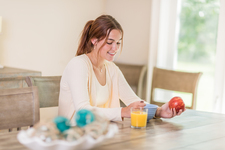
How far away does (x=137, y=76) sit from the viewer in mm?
3600

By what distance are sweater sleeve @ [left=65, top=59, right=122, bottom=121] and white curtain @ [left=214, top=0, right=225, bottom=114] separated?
157 centimetres

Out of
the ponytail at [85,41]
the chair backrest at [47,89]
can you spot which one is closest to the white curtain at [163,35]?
the ponytail at [85,41]

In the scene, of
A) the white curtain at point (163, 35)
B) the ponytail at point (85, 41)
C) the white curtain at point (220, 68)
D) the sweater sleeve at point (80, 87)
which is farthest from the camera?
the white curtain at point (163, 35)

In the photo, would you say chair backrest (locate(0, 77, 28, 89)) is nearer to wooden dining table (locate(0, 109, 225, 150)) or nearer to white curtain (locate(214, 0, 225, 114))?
wooden dining table (locate(0, 109, 225, 150))

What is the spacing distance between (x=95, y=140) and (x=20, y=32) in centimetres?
261

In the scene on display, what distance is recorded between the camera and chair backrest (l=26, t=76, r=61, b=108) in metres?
1.85

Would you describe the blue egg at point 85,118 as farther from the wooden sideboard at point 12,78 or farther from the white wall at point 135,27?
the white wall at point 135,27

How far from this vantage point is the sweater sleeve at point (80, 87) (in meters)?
1.62

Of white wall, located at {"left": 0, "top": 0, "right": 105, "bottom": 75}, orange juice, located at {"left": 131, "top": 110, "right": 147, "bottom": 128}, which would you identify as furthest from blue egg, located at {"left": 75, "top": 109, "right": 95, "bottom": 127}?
white wall, located at {"left": 0, "top": 0, "right": 105, "bottom": 75}

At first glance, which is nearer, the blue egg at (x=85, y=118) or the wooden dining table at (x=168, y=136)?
the blue egg at (x=85, y=118)

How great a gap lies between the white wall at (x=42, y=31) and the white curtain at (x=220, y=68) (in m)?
1.61

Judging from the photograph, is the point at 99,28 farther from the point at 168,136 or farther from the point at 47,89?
the point at 168,136

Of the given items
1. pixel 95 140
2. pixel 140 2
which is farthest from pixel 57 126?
pixel 140 2

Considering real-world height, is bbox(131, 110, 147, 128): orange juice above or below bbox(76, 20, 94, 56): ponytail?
below
